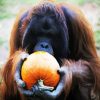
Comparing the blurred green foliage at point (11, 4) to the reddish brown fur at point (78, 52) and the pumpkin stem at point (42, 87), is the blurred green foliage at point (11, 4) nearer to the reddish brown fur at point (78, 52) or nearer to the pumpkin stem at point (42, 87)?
the reddish brown fur at point (78, 52)

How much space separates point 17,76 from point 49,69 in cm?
22

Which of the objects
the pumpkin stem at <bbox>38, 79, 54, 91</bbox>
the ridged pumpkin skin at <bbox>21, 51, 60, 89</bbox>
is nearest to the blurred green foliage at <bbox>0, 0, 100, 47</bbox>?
the ridged pumpkin skin at <bbox>21, 51, 60, 89</bbox>

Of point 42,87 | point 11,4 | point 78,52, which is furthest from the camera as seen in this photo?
point 11,4

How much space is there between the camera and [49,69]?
3309mm

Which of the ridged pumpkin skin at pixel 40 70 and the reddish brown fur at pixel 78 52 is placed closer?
the ridged pumpkin skin at pixel 40 70

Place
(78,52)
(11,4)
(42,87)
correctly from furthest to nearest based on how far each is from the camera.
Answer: (11,4), (78,52), (42,87)

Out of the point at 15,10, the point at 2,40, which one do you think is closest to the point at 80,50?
the point at 2,40

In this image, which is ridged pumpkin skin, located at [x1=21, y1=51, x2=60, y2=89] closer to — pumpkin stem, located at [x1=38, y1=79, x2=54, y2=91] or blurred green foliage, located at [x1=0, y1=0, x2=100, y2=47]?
pumpkin stem, located at [x1=38, y1=79, x2=54, y2=91]

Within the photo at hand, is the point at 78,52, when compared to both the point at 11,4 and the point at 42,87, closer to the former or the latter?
the point at 42,87

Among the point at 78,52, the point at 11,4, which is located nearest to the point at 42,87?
the point at 78,52

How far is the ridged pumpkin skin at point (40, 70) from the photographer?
10.8 feet

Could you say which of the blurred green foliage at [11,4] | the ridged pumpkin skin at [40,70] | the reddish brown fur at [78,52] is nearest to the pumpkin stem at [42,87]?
the ridged pumpkin skin at [40,70]

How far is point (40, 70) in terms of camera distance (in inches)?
130

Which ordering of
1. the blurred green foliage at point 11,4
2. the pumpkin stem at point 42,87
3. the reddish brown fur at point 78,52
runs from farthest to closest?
the blurred green foliage at point 11,4 → the reddish brown fur at point 78,52 → the pumpkin stem at point 42,87
